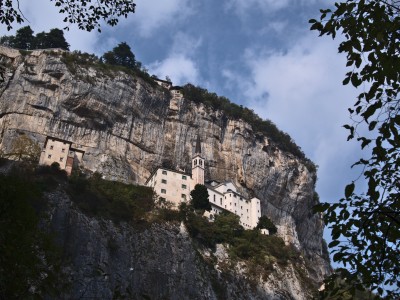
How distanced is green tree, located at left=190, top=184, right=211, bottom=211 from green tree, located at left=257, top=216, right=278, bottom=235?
8.15 metres

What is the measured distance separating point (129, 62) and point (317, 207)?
73.9 meters

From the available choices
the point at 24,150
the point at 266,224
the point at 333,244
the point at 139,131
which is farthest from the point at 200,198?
the point at 333,244

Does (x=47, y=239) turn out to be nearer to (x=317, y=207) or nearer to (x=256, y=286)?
(x=317, y=207)

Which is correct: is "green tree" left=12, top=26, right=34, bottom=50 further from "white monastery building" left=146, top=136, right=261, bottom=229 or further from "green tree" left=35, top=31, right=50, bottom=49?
"white monastery building" left=146, top=136, right=261, bottom=229

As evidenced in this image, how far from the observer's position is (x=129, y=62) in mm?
79500

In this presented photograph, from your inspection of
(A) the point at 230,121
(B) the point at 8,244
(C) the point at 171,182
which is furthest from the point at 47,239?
(A) the point at 230,121

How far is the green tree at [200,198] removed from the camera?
57656 millimetres

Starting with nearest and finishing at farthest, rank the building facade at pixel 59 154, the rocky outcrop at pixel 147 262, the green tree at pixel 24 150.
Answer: the rocky outcrop at pixel 147 262, the green tree at pixel 24 150, the building facade at pixel 59 154

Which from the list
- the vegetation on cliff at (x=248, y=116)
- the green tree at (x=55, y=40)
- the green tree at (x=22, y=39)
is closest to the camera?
the vegetation on cliff at (x=248, y=116)

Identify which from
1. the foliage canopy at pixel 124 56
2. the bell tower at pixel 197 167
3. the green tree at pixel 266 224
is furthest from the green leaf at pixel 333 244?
the foliage canopy at pixel 124 56

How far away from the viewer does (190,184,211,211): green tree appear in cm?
5766

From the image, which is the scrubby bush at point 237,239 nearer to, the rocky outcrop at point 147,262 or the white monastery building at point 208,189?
the rocky outcrop at point 147,262

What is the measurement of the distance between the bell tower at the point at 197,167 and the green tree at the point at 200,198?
6.62ft

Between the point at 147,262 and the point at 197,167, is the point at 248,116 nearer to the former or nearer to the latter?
the point at 197,167
